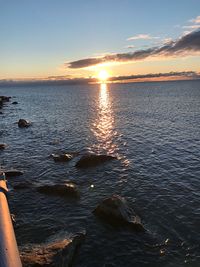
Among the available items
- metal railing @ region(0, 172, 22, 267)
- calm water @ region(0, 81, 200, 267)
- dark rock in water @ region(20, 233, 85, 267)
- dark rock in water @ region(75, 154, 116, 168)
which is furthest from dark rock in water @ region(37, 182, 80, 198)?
metal railing @ region(0, 172, 22, 267)

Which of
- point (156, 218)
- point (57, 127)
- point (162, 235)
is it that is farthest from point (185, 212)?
point (57, 127)

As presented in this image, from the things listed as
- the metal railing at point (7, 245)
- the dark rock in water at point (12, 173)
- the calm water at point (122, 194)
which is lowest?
the calm water at point (122, 194)

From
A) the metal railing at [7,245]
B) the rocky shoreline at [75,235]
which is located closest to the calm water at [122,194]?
the rocky shoreline at [75,235]

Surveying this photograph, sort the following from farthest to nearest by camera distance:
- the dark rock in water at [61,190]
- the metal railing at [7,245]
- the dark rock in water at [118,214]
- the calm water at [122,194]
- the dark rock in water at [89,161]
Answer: the dark rock in water at [89,161] < the dark rock in water at [61,190] < the dark rock in water at [118,214] < the calm water at [122,194] < the metal railing at [7,245]

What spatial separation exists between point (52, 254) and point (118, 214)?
264 inches

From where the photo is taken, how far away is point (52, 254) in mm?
17734

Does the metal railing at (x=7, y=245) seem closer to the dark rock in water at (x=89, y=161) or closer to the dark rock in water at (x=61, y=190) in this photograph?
the dark rock in water at (x=61, y=190)

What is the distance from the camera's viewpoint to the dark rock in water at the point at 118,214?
2236 centimetres

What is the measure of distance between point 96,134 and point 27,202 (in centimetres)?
3540

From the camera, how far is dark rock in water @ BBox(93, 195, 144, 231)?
73.4 feet

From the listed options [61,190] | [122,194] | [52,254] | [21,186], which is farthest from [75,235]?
[21,186]

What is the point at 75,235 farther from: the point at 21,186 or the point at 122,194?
the point at 21,186

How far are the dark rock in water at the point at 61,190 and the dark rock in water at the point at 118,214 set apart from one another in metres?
5.07

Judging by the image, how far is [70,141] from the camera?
53844mm
